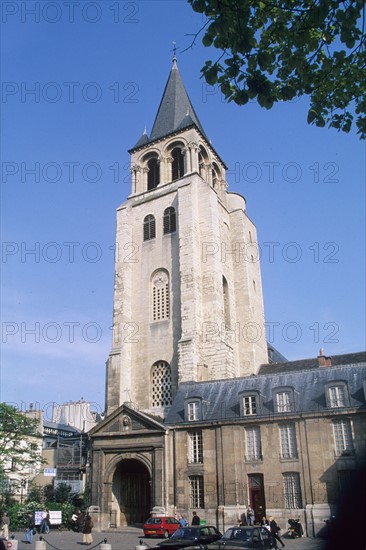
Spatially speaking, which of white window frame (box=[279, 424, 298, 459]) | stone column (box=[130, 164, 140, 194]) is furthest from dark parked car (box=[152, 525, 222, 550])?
stone column (box=[130, 164, 140, 194])

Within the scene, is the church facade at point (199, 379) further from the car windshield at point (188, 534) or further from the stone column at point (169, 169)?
the car windshield at point (188, 534)

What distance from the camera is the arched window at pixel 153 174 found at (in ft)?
137

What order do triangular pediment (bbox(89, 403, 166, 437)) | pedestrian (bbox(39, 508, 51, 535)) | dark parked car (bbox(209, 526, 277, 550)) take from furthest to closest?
1. triangular pediment (bbox(89, 403, 166, 437))
2. pedestrian (bbox(39, 508, 51, 535))
3. dark parked car (bbox(209, 526, 277, 550))

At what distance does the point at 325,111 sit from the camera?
32.4ft

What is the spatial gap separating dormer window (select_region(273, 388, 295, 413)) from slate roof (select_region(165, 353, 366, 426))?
0.22 meters

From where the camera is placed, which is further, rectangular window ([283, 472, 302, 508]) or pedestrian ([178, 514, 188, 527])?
rectangular window ([283, 472, 302, 508])

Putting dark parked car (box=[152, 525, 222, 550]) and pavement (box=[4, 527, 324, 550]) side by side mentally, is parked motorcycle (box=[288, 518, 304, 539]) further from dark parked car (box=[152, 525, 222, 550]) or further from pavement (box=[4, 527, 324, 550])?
dark parked car (box=[152, 525, 222, 550])

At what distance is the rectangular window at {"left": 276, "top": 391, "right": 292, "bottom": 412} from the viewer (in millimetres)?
22922

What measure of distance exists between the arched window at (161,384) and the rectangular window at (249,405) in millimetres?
9596

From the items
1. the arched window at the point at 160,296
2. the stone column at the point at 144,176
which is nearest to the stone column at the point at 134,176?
the stone column at the point at 144,176

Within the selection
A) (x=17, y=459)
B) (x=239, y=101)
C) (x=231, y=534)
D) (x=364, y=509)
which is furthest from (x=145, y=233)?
(x=364, y=509)

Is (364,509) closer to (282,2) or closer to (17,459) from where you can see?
(282,2)

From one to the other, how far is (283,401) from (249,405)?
171 cm

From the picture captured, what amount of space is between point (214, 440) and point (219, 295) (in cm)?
1271
